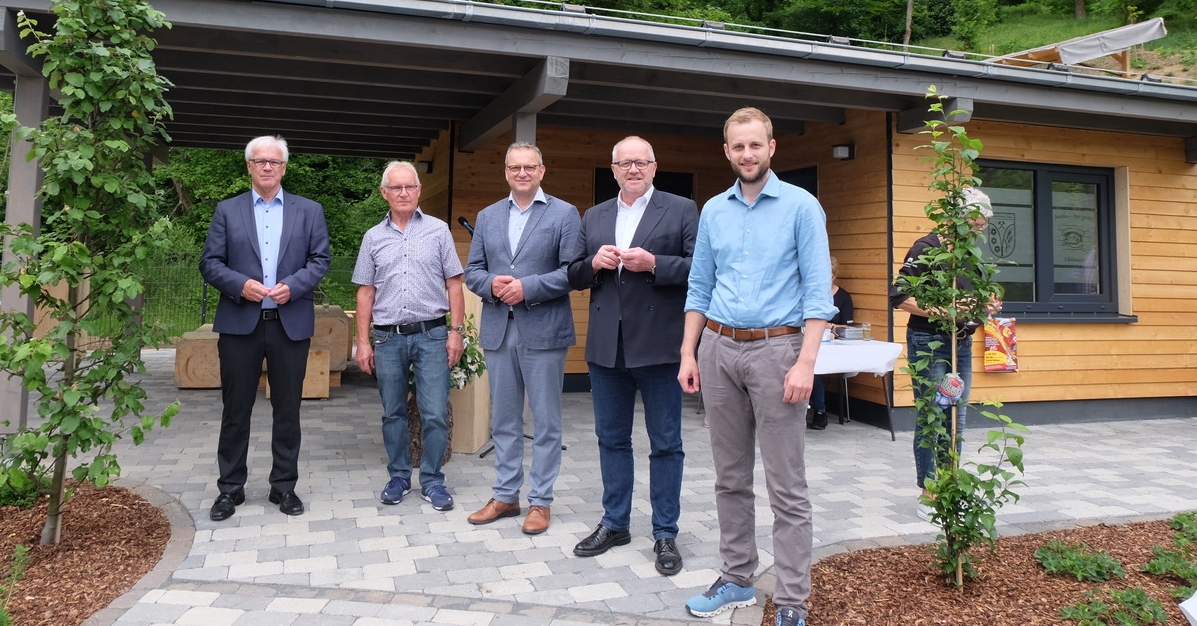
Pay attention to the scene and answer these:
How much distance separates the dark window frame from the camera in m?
7.44

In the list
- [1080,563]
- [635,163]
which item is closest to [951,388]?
[1080,563]

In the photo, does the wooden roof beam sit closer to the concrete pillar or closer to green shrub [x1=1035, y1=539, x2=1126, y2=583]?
the concrete pillar

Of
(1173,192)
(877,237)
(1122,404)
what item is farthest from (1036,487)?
(1173,192)

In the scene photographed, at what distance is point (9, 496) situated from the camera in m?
3.78

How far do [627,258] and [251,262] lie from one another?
1940 mm

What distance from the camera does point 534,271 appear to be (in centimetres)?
372

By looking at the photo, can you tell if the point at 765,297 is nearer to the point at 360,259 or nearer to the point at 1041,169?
the point at 360,259

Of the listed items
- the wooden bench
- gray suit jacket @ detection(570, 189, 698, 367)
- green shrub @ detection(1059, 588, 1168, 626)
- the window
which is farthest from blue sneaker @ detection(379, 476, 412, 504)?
the window

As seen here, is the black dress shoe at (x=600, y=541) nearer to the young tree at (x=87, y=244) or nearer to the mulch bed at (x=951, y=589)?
the mulch bed at (x=951, y=589)

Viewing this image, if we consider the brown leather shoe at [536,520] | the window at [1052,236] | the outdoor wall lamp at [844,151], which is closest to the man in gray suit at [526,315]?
the brown leather shoe at [536,520]

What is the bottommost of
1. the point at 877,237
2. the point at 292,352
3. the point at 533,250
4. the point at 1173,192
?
the point at 292,352

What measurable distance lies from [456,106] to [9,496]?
460 cm

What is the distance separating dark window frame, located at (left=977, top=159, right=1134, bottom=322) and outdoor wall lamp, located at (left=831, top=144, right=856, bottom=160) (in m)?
1.19

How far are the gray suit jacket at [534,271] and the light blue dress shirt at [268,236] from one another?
38.4 inches
